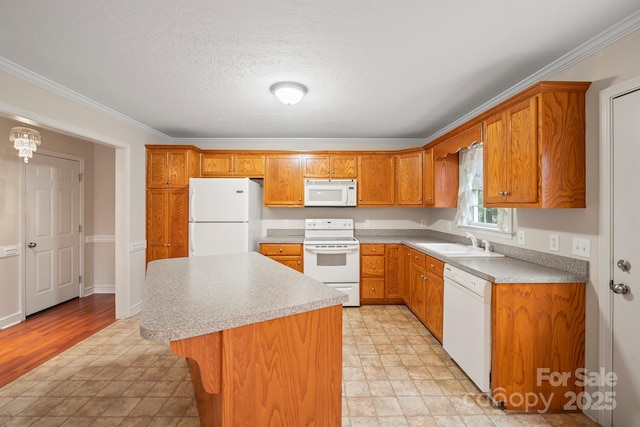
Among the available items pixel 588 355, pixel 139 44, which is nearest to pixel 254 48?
pixel 139 44

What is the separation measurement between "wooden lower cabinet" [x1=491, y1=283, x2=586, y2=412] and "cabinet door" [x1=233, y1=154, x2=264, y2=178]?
3.20m

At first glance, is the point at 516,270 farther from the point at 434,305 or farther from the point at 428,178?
the point at 428,178

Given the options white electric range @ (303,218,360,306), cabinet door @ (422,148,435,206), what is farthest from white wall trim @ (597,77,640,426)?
white electric range @ (303,218,360,306)

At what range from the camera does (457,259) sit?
7.77 ft

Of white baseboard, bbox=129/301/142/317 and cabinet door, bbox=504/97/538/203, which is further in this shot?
white baseboard, bbox=129/301/142/317

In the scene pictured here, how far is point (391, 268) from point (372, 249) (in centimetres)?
37

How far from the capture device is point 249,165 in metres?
4.00

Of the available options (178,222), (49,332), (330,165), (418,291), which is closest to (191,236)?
(178,222)

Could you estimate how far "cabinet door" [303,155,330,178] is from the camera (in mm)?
4004

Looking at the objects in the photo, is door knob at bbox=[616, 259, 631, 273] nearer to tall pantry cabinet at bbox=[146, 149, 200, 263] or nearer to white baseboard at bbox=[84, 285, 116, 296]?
tall pantry cabinet at bbox=[146, 149, 200, 263]

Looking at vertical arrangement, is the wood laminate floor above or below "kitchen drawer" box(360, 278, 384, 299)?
below

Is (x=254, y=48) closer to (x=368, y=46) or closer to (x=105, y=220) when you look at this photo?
(x=368, y=46)

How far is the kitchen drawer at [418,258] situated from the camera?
3080 mm

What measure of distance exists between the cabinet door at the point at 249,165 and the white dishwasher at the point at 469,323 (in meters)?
2.77
